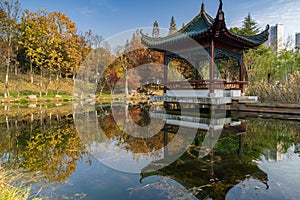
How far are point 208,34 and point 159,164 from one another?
6.31 meters

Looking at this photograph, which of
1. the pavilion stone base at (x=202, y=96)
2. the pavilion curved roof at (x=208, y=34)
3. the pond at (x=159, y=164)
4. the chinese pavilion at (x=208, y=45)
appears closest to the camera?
the pond at (x=159, y=164)

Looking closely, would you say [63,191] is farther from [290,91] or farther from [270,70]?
[270,70]

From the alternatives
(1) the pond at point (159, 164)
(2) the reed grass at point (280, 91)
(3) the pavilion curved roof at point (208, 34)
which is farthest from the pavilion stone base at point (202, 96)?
(1) the pond at point (159, 164)

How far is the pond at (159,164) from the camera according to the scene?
2.25 metres

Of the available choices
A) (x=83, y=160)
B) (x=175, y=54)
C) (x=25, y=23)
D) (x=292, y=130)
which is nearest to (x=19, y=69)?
(x=25, y=23)

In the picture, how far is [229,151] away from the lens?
12.0 feet

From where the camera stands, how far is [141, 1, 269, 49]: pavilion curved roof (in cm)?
755

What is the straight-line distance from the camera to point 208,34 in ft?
26.0

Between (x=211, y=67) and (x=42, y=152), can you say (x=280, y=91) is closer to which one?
(x=211, y=67)

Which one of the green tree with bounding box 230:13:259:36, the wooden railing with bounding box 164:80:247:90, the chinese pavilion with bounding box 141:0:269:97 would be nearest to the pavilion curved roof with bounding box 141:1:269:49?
the chinese pavilion with bounding box 141:0:269:97

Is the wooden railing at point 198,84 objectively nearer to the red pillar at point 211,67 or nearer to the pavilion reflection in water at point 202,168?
the red pillar at point 211,67

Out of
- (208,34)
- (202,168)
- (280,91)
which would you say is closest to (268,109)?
(280,91)

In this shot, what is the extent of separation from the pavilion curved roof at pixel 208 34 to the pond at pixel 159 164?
13.5 ft

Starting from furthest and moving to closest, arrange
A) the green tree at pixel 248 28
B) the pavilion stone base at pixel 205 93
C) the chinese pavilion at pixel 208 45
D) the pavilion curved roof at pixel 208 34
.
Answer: the green tree at pixel 248 28, the pavilion stone base at pixel 205 93, the chinese pavilion at pixel 208 45, the pavilion curved roof at pixel 208 34
